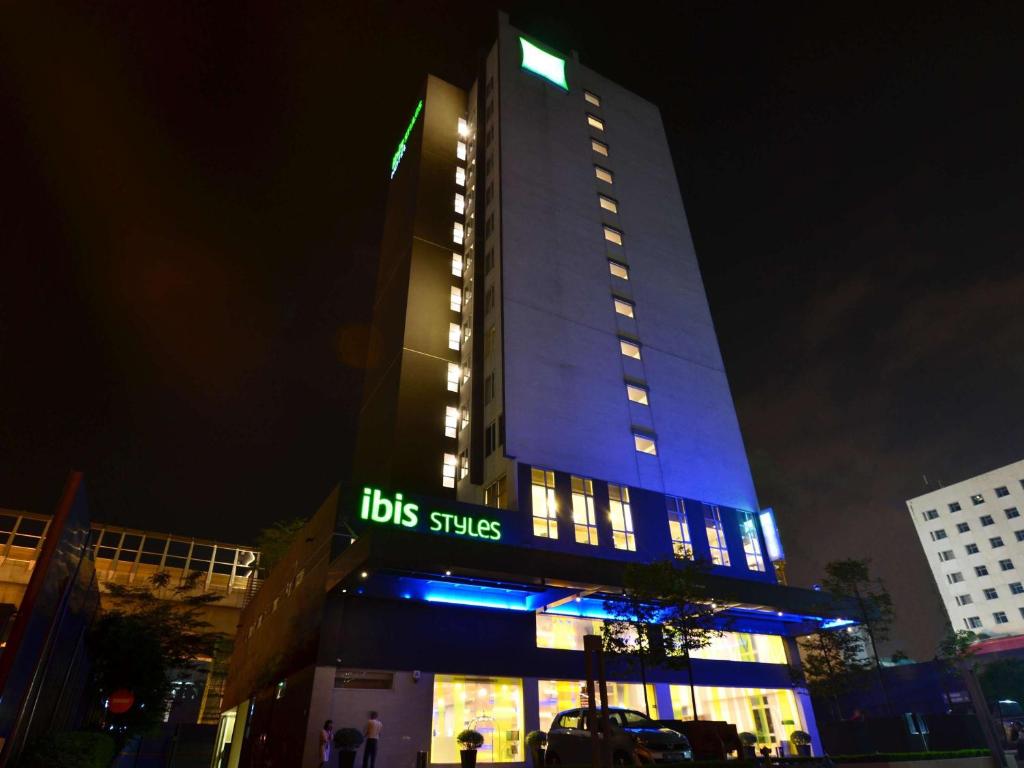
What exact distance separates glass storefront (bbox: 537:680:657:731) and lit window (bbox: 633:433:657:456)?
1382 cm

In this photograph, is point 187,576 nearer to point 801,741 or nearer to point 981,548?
point 801,741

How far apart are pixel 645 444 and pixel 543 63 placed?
39507mm

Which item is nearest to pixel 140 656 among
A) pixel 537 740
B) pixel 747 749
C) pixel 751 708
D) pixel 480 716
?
pixel 480 716

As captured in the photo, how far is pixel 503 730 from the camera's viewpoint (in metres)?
26.5

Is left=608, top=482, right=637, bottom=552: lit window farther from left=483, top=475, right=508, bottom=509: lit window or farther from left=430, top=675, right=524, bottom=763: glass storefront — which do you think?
left=430, top=675, right=524, bottom=763: glass storefront

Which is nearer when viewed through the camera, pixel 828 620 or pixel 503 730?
pixel 503 730

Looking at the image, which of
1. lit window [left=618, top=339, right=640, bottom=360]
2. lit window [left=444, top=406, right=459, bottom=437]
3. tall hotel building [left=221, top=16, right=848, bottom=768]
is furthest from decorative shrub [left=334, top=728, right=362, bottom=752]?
lit window [left=618, top=339, right=640, bottom=360]

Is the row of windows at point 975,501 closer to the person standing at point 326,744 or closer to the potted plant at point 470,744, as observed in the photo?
the potted plant at point 470,744

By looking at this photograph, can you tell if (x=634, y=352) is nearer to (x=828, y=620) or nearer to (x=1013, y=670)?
(x=828, y=620)

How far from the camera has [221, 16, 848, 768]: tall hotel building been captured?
83.8 ft

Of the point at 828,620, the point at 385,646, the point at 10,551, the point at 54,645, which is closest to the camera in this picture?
the point at 54,645

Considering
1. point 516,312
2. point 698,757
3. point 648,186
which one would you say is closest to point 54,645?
point 698,757

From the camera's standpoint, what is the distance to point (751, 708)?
3312 centimetres

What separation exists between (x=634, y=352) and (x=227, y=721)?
4317cm
